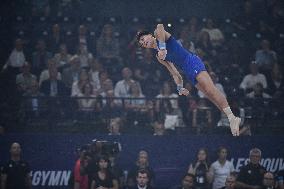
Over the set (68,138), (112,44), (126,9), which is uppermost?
(126,9)

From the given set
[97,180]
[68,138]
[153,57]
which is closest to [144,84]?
[153,57]

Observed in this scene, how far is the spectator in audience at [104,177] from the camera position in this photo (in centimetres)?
1507

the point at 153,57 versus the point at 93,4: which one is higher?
the point at 93,4

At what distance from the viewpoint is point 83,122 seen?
17.1 m

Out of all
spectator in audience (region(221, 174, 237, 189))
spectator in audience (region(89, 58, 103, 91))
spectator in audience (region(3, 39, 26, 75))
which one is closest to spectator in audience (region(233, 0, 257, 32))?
spectator in audience (region(89, 58, 103, 91))

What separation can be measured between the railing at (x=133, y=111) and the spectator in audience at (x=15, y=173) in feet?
5.16

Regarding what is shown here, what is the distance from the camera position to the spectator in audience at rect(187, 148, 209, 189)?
15.9m

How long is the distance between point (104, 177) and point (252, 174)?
3314mm

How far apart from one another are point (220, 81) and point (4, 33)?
618 centimetres

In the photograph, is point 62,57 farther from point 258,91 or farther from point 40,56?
point 258,91

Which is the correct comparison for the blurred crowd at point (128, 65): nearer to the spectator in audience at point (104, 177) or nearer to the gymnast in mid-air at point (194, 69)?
the spectator in audience at point (104, 177)

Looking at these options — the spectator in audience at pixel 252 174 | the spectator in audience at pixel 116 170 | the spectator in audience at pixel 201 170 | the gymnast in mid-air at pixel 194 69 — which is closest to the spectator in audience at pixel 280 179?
the spectator in audience at pixel 252 174

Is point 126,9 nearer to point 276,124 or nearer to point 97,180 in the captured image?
point 276,124

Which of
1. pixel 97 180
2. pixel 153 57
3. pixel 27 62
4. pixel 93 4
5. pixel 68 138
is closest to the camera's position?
pixel 97 180
